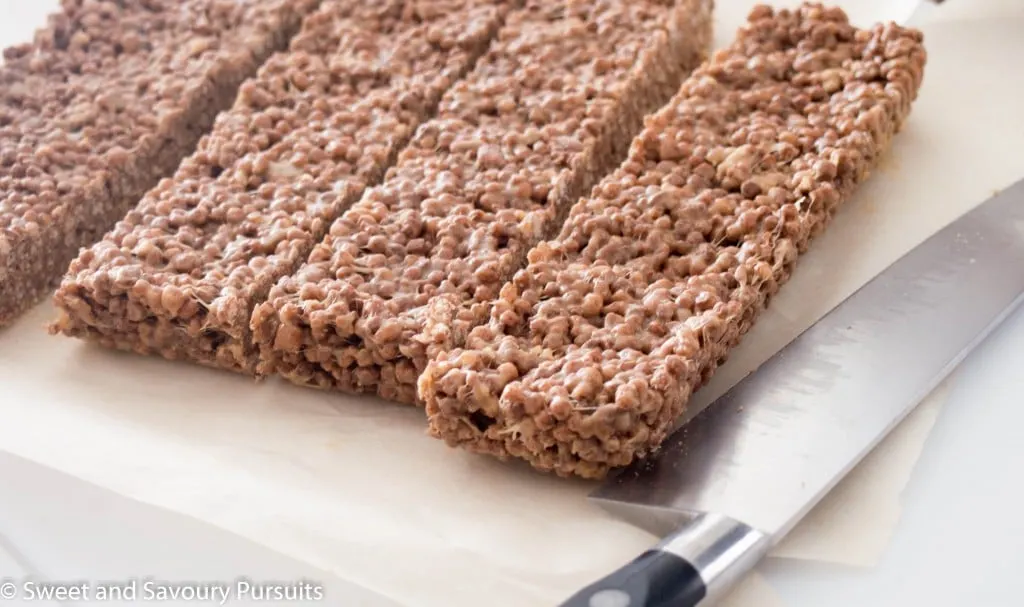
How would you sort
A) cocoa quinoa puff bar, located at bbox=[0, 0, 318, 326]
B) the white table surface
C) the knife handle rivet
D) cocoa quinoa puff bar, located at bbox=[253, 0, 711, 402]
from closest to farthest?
the knife handle rivet → the white table surface → cocoa quinoa puff bar, located at bbox=[253, 0, 711, 402] → cocoa quinoa puff bar, located at bbox=[0, 0, 318, 326]

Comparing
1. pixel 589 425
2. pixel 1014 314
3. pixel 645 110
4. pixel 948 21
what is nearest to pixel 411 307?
pixel 589 425

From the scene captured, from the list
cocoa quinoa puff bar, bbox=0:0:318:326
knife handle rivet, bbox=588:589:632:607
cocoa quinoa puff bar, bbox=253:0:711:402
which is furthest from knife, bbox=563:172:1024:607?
cocoa quinoa puff bar, bbox=0:0:318:326

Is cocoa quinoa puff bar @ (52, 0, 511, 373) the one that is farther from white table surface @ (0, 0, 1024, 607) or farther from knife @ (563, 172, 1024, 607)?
knife @ (563, 172, 1024, 607)

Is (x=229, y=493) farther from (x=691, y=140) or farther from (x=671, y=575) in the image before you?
(x=691, y=140)

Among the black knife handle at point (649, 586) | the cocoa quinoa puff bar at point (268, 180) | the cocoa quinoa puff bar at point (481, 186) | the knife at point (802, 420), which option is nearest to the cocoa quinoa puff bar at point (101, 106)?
the cocoa quinoa puff bar at point (268, 180)

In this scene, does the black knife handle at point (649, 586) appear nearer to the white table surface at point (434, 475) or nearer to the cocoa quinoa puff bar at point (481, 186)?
the white table surface at point (434, 475)

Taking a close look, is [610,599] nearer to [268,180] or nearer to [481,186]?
[481,186]
